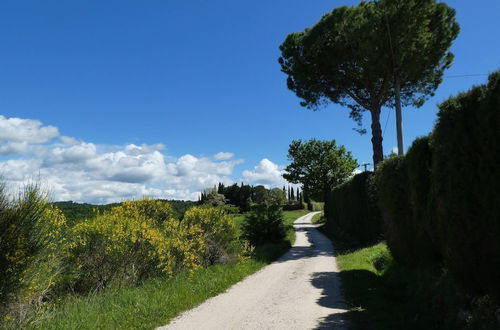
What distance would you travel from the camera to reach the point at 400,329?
5.68 metres

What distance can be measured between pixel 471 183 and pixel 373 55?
15233 mm

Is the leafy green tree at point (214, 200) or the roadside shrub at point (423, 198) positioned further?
the leafy green tree at point (214, 200)

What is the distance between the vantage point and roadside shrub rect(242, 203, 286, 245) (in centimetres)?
2053

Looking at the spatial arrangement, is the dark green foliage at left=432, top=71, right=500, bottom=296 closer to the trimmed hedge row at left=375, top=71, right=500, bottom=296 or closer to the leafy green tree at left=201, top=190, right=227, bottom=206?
the trimmed hedge row at left=375, top=71, right=500, bottom=296

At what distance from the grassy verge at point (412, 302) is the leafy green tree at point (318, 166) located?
3471cm

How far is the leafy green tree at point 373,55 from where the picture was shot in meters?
18.8

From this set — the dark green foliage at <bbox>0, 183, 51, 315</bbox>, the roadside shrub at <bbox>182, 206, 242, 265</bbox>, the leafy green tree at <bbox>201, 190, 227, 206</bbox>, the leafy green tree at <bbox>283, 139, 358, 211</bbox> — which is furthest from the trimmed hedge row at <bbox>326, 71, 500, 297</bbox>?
the leafy green tree at <bbox>283, 139, 358, 211</bbox>

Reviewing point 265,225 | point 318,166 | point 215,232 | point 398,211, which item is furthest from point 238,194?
point 398,211

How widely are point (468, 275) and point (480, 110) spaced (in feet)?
7.67

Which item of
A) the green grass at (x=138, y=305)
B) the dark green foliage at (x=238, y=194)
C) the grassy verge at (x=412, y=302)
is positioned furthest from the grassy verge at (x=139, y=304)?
the dark green foliage at (x=238, y=194)

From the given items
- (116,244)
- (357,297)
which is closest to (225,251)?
(116,244)

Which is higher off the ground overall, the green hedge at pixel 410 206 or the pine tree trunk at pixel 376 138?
the pine tree trunk at pixel 376 138

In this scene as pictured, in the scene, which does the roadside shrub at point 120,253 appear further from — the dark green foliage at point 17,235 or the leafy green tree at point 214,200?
the leafy green tree at point 214,200

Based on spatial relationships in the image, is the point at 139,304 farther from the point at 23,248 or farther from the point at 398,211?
the point at 398,211
